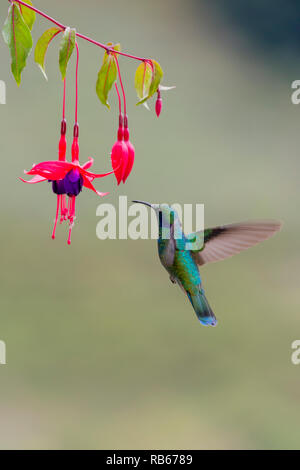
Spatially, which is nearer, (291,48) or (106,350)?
(106,350)

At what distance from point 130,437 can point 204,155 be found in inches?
75.2

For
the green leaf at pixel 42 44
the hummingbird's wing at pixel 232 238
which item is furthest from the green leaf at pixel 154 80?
the hummingbird's wing at pixel 232 238

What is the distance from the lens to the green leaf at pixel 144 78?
86 cm

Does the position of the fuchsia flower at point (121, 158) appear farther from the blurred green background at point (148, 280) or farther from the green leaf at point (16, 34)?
the blurred green background at point (148, 280)

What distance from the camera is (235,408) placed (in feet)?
8.48

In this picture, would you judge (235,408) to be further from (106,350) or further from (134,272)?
(134,272)

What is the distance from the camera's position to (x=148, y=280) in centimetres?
302

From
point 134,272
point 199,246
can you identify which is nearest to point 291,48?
point 134,272

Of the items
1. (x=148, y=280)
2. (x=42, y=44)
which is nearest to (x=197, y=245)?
(x=42, y=44)

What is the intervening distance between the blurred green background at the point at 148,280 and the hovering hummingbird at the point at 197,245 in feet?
4.74

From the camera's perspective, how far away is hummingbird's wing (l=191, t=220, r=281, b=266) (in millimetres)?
920
